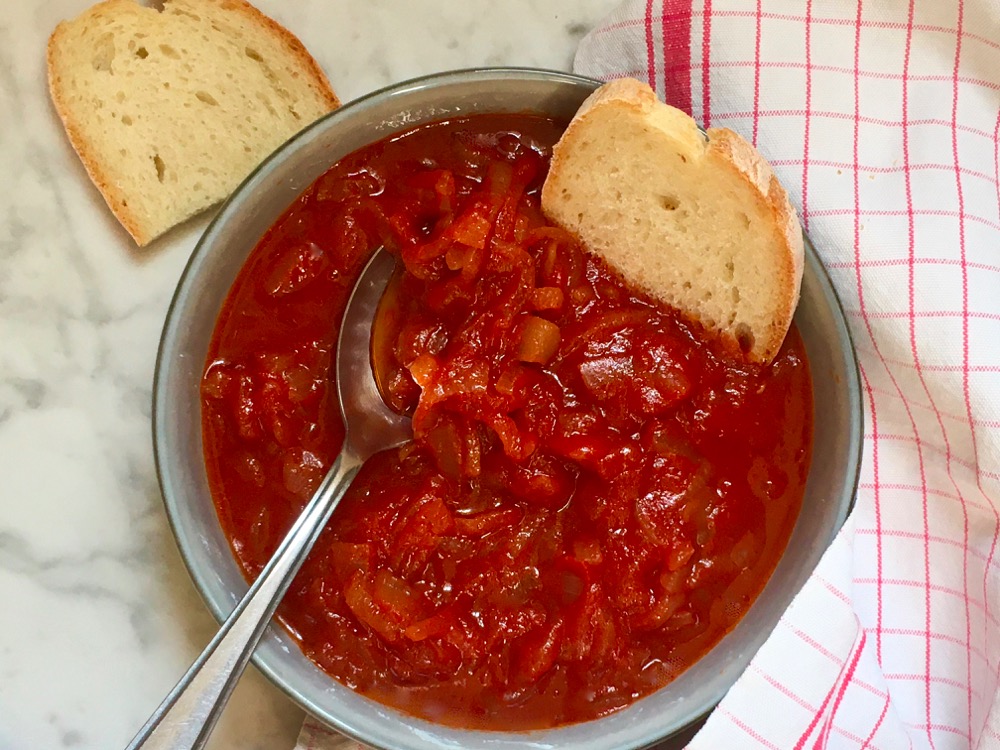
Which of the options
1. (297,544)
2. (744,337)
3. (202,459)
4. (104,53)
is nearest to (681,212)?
(744,337)

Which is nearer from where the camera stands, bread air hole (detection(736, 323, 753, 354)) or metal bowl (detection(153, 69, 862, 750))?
metal bowl (detection(153, 69, 862, 750))

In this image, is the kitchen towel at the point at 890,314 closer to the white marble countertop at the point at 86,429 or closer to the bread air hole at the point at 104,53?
the white marble countertop at the point at 86,429

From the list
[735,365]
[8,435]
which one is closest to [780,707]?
[735,365]

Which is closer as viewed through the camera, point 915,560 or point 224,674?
point 224,674

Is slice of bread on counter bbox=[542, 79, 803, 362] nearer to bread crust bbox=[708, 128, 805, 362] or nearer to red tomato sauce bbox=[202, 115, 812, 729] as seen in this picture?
bread crust bbox=[708, 128, 805, 362]

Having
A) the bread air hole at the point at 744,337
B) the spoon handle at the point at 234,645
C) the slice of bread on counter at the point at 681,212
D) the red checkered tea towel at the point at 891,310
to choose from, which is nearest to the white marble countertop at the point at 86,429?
the spoon handle at the point at 234,645

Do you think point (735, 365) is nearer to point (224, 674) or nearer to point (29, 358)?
point (224, 674)

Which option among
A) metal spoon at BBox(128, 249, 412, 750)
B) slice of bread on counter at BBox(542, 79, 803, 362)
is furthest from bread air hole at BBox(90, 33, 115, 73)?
slice of bread on counter at BBox(542, 79, 803, 362)
